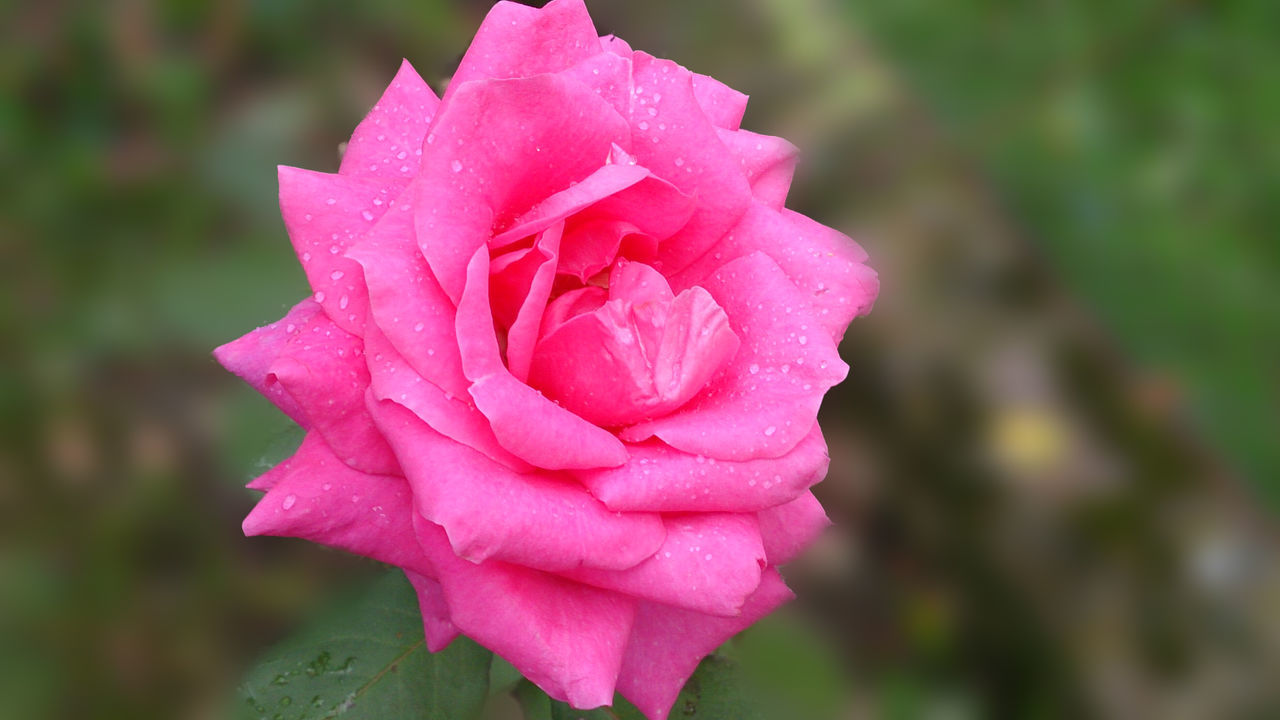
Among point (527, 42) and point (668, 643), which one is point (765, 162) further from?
point (668, 643)

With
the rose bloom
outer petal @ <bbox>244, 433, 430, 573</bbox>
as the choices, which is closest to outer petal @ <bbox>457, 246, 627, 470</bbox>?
the rose bloom

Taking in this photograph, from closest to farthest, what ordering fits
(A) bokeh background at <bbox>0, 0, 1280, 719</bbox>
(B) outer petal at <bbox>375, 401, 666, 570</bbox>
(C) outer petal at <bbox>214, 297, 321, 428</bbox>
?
(B) outer petal at <bbox>375, 401, 666, 570</bbox>
(C) outer petal at <bbox>214, 297, 321, 428</bbox>
(A) bokeh background at <bbox>0, 0, 1280, 719</bbox>

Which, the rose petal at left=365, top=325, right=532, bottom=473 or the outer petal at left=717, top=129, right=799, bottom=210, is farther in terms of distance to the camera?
the outer petal at left=717, top=129, right=799, bottom=210

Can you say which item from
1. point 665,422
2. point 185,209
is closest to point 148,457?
point 185,209

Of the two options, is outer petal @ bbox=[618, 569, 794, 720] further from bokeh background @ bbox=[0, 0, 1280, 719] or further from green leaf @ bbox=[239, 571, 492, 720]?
bokeh background @ bbox=[0, 0, 1280, 719]

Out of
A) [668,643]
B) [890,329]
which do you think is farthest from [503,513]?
[890,329]

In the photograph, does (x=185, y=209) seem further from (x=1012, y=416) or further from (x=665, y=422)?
(x=1012, y=416)

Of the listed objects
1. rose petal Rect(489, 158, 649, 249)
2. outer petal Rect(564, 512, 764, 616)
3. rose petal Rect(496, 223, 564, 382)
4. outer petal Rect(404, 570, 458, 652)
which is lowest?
outer petal Rect(404, 570, 458, 652)
